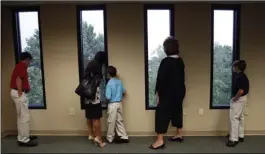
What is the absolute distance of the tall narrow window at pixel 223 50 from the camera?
4.23 metres

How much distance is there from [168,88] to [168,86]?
0.09 ft

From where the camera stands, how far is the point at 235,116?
12.4 feet

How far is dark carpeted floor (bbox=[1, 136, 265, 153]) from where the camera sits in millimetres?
3713

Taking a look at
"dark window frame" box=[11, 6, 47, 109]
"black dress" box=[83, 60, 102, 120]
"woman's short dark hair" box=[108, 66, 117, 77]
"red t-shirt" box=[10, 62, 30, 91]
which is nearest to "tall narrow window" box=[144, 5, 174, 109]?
"woman's short dark hair" box=[108, 66, 117, 77]

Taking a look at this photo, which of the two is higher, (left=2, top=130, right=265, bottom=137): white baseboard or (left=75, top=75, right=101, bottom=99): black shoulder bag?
(left=75, top=75, right=101, bottom=99): black shoulder bag

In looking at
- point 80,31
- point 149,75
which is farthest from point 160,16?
point 80,31

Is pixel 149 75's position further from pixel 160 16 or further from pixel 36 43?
pixel 36 43

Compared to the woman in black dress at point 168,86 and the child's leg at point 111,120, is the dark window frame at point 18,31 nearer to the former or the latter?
the child's leg at point 111,120

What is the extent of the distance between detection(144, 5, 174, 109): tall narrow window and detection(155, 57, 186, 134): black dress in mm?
594

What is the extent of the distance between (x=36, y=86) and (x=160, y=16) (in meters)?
2.24

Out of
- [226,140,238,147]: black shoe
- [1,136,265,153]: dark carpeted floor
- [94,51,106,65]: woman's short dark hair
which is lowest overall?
[1,136,265,153]: dark carpeted floor

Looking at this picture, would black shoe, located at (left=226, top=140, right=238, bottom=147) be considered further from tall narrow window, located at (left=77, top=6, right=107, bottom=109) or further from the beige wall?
tall narrow window, located at (left=77, top=6, right=107, bottom=109)

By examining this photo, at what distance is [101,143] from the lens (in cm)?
387

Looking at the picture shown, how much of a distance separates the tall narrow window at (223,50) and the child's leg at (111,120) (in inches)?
59.4
